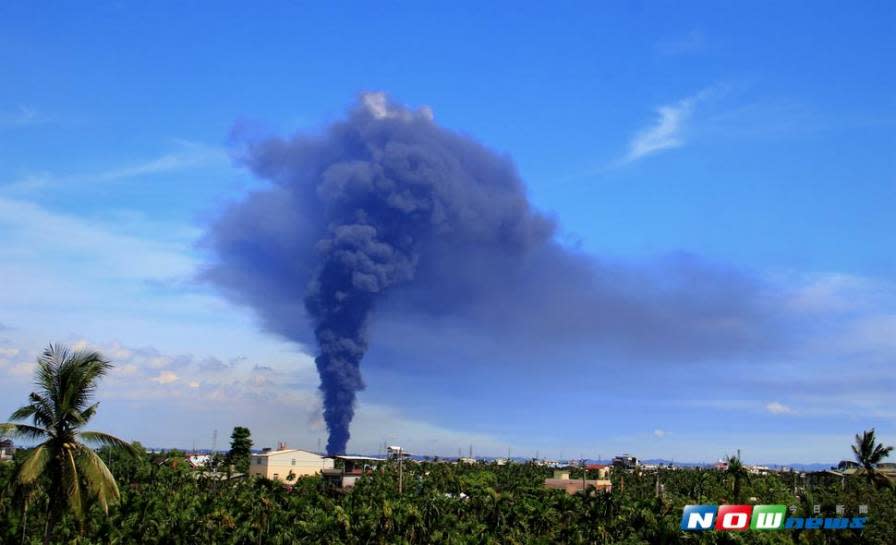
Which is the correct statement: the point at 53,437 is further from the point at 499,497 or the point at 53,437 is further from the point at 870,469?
the point at 870,469

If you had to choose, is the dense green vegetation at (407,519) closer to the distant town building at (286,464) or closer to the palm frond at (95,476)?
the palm frond at (95,476)

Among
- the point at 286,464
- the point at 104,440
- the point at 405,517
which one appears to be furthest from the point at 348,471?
the point at 104,440

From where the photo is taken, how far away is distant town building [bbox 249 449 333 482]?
133m

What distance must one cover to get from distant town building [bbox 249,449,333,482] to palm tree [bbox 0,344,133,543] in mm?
94370

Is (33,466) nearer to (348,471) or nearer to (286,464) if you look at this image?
(348,471)

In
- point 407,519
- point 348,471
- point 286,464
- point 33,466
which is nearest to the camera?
point 33,466

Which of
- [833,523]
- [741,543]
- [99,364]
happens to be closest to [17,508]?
[99,364]

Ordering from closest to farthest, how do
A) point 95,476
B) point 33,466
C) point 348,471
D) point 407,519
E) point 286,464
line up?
point 33,466, point 95,476, point 407,519, point 348,471, point 286,464

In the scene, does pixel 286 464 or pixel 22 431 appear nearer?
pixel 22 431

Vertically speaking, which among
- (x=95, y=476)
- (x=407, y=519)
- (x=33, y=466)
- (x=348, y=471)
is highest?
(x=33, y=466)

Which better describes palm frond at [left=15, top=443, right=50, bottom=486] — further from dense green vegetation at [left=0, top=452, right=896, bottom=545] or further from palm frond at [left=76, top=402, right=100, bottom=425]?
dense green vegetation at [left=0, top=452, right=896, bottom=545]

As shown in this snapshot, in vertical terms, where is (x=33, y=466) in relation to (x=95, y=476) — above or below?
above

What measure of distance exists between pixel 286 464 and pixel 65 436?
10304 centimetres

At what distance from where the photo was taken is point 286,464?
136 m
